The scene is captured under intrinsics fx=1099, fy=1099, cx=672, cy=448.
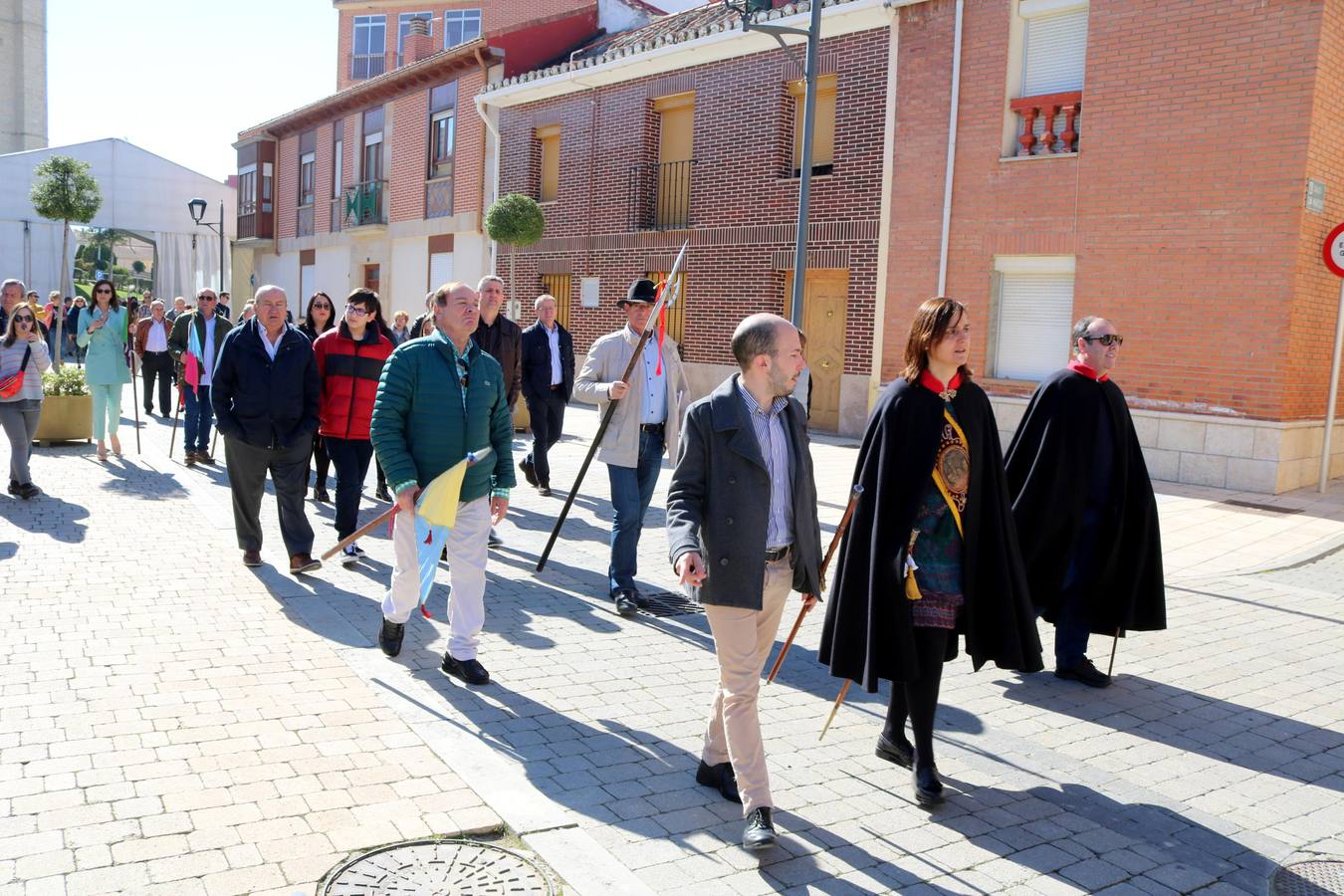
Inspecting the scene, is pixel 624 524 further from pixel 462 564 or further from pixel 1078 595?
pixel 1078 595

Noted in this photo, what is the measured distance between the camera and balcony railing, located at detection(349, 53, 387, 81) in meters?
38.9

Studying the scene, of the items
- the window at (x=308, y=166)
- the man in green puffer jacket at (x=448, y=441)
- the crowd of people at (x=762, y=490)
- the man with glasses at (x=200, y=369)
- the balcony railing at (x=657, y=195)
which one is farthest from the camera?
the window at (x=308, y=166)

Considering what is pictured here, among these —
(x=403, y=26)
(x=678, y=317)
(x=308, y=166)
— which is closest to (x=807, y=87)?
(x=678, y=317)

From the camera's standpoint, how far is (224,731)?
4383mm

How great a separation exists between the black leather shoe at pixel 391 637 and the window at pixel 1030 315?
10.5 m

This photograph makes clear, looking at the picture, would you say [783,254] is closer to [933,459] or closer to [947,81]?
[947,81]

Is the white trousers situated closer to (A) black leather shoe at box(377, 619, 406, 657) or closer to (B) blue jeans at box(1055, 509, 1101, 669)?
(A) black leather shoe at box(377, 619, 406, 657)

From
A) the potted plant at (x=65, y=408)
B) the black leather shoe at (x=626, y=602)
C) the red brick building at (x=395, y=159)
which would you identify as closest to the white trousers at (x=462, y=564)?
the black leather shoe at (x=626, y=602)

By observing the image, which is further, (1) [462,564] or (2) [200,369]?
(2) [200,369]

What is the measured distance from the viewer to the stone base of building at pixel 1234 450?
11922mm

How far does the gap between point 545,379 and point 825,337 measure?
24.2ft

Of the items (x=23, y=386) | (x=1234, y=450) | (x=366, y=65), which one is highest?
(x=366, y=65)

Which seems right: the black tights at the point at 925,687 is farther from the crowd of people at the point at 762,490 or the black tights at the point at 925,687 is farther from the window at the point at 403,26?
the window at the point at 403,26

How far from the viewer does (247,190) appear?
36.0m
